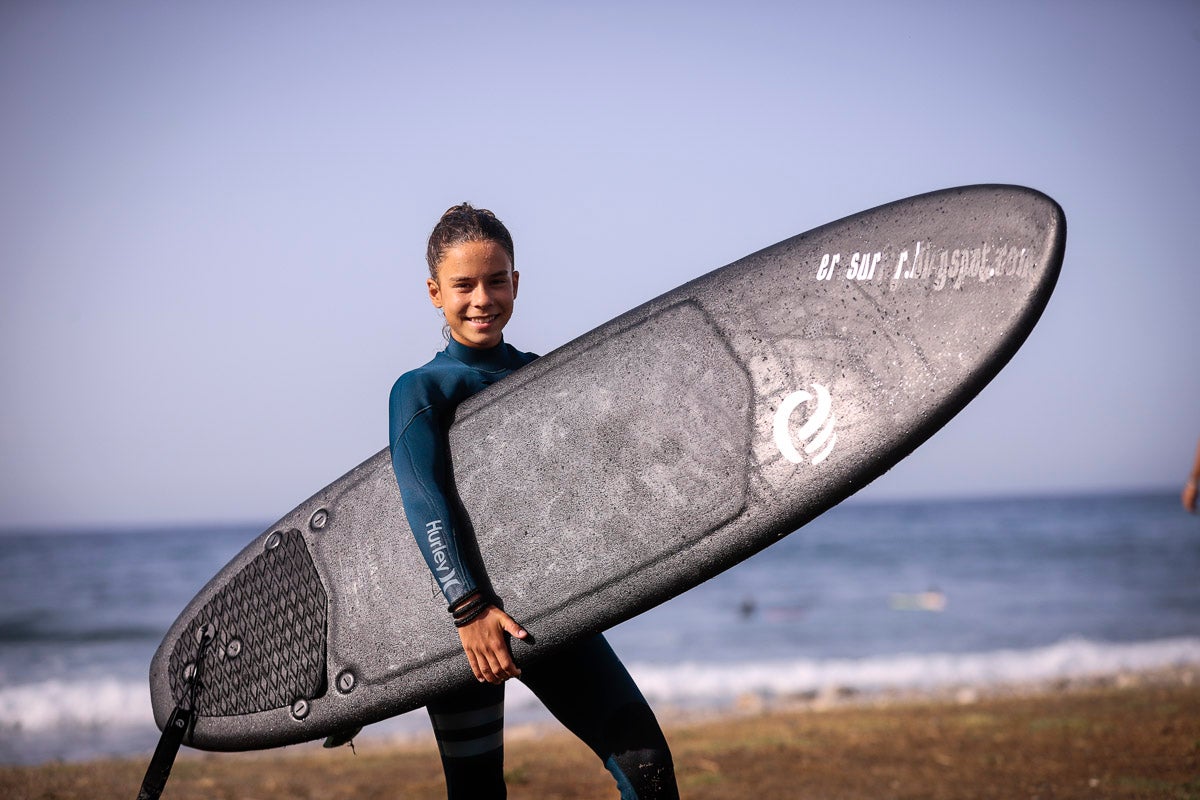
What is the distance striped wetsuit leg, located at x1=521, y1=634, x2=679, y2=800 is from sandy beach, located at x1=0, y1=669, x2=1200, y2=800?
7.38 ft

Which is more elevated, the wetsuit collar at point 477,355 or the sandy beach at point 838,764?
the wetsuit collar at point 477,355

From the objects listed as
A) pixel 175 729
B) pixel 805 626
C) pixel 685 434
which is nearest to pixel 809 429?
pixel 685 434

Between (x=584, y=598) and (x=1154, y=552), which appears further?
(x=1154, y=552)

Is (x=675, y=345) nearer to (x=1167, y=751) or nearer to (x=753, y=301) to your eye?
(x=753, y=301)

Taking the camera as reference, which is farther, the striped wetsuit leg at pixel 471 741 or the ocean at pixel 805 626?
the ocean at pixel 805 626

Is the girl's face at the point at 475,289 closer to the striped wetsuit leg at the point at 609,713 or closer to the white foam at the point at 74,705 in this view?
the striped wetsuit leg at the point at 609,713

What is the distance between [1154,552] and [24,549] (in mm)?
33099

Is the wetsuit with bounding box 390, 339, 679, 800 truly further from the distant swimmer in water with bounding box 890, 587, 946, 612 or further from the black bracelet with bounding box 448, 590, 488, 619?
the distant swimmer in water with bounding box 890, 587, 946, 612

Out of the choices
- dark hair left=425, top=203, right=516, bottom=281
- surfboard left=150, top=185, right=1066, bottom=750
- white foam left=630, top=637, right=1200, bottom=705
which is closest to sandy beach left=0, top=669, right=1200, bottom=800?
surfboard left=150, top=185, right=1066, bottom=750

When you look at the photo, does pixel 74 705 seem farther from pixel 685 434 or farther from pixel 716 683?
pixel 685 434

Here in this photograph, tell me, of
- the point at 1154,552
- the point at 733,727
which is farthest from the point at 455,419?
the point at 1154,552

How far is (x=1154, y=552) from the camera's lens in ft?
74.8

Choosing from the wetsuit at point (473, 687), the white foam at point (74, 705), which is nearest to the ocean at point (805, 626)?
the white foam at point (74, 705)

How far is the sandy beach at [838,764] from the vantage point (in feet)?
13.4
